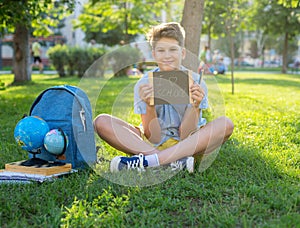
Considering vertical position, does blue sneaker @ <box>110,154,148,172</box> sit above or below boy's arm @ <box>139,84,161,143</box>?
below

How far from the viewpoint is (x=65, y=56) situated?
52.3 ft

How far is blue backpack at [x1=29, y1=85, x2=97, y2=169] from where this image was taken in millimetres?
3145

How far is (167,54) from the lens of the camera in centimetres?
322

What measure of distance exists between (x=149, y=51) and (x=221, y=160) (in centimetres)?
104

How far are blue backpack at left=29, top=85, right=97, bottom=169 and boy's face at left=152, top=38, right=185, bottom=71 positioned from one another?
0.66 m

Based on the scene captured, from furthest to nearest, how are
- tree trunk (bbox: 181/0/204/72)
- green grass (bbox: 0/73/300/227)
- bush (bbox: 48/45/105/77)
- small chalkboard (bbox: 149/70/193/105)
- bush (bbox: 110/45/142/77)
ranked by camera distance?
bush (bbox: 48/45/105/77), tree trunk (bbox: 181/0/204/72), bush (bbox: 110/45/142/77), small chalkboard (bbox: 149/70/193/105), green grass (bbox: 0/73/300/227)

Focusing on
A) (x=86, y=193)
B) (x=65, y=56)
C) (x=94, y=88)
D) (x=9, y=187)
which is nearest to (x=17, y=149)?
(x=94, y=88)

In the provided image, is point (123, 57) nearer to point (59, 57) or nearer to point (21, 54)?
point (21, 54)

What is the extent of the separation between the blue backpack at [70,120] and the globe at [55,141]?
49 mm

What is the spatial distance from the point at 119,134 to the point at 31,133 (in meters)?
0.67

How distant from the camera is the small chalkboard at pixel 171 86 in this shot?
9.34 feet

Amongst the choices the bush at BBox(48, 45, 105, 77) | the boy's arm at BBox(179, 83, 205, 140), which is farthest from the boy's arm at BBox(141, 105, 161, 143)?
the bush at BBox(48, 45, 105, 77)

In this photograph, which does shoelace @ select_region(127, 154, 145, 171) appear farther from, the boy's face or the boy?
the boy's face

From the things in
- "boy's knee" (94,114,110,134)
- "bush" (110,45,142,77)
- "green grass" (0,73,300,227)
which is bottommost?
"green grass" (0,73,300,227)
